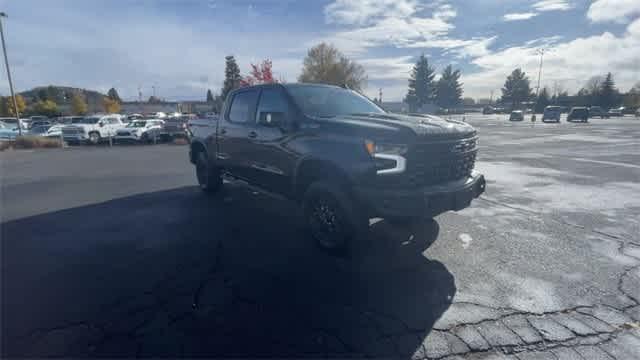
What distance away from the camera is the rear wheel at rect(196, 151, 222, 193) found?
7.34 meters

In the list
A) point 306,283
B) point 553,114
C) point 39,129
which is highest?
point 553,114

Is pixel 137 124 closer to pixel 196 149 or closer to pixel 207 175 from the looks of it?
pixel 196 149

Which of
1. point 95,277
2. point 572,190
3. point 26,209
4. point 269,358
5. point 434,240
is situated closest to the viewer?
point 269,358

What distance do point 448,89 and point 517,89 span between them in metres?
25.2

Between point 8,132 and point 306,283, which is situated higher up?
point 8,132

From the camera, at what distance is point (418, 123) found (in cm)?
423

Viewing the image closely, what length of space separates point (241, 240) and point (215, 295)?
1542 millimetres

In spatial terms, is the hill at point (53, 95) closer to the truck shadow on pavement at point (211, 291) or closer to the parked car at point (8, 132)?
the parked car at point (8, 132)

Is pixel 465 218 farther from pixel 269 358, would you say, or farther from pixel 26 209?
pixel 26 209

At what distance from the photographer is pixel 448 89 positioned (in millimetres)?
86938

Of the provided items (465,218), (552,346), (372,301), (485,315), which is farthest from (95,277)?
(465,218)

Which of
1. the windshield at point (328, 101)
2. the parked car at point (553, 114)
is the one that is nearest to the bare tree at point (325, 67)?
the parked car at point (553, 114)

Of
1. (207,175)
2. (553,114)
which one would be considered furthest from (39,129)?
(553,114)

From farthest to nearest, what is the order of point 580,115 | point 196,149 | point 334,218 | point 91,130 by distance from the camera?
point 580,115, point 91,130, point 196,149, point 334,218
